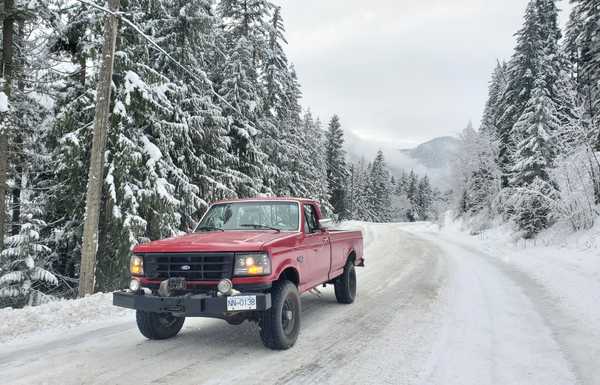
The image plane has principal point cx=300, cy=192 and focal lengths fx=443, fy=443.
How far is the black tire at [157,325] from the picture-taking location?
20.3ft

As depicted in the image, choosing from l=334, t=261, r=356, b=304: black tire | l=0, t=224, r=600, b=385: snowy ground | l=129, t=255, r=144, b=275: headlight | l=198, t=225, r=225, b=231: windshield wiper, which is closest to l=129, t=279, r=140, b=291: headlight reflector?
l=129, t=255, r=144, b=275: headlight

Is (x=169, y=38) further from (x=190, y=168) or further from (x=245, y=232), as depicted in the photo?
(x=245, y=232)

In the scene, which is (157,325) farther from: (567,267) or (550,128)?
(550,128)

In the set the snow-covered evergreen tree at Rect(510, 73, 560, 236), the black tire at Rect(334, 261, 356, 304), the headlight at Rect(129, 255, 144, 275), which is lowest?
the black tire at Rect(334, 261, 356, 304)

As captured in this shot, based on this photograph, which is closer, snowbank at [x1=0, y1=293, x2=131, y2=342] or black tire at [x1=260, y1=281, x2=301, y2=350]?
black tire at [x1=260, y1=281, x2=301, y2=350]

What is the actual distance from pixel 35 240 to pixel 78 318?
767 cm

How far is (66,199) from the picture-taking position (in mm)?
13961

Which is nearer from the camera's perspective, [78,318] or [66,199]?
[78,318]

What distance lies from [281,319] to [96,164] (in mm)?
7913

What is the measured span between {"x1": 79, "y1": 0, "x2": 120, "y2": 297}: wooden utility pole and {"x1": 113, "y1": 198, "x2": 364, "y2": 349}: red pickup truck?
18.5ft

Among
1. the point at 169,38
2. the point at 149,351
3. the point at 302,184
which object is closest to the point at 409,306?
the point at 149,351

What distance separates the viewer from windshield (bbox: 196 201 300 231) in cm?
692

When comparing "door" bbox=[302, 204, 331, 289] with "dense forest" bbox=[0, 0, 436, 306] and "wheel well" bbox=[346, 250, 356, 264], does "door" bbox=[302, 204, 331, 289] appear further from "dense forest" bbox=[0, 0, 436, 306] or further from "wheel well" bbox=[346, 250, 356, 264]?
"dense forest" bbox=[0, 0, 436, 306]

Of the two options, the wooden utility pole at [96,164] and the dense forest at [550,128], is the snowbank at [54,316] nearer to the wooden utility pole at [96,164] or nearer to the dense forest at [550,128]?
the wooden utility pole at [96,164]
